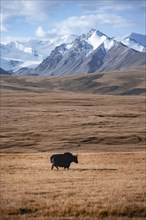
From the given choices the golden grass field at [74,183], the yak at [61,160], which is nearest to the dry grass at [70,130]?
the golden grass field at [74,183]

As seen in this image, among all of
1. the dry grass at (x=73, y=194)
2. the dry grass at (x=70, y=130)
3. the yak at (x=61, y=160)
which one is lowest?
the dry grass at (x=73, y=194)

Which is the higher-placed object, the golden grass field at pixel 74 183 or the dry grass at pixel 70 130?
the dry grass at pixel 70 130

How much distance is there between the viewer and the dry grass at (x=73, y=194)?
631 inches

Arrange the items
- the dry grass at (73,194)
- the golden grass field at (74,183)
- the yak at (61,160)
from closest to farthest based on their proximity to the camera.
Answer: the dry grass at (73,194) < the golden grass field at (74,183) < the yak at (61,160)

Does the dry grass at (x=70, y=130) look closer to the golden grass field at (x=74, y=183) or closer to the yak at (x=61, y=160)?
the golden grass field at (x=74, y=183)

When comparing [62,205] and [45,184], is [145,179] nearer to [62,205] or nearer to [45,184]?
[45,184]

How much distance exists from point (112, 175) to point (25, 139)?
158ft

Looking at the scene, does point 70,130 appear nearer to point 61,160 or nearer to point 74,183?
point 61,160

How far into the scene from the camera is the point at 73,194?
66.6 feet

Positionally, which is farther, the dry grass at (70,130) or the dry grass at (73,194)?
the dry grass at (70,130)

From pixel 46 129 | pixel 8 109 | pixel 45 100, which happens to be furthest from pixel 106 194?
pixel 45 100

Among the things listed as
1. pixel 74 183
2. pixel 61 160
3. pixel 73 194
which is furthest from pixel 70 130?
pixel 73 194

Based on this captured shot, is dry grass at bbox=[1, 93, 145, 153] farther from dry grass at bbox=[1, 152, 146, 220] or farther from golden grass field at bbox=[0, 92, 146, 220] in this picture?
dry grass at bbox=[1, 152, 146, 220]

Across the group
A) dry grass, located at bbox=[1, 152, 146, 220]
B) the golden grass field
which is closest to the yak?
the golden grass field
